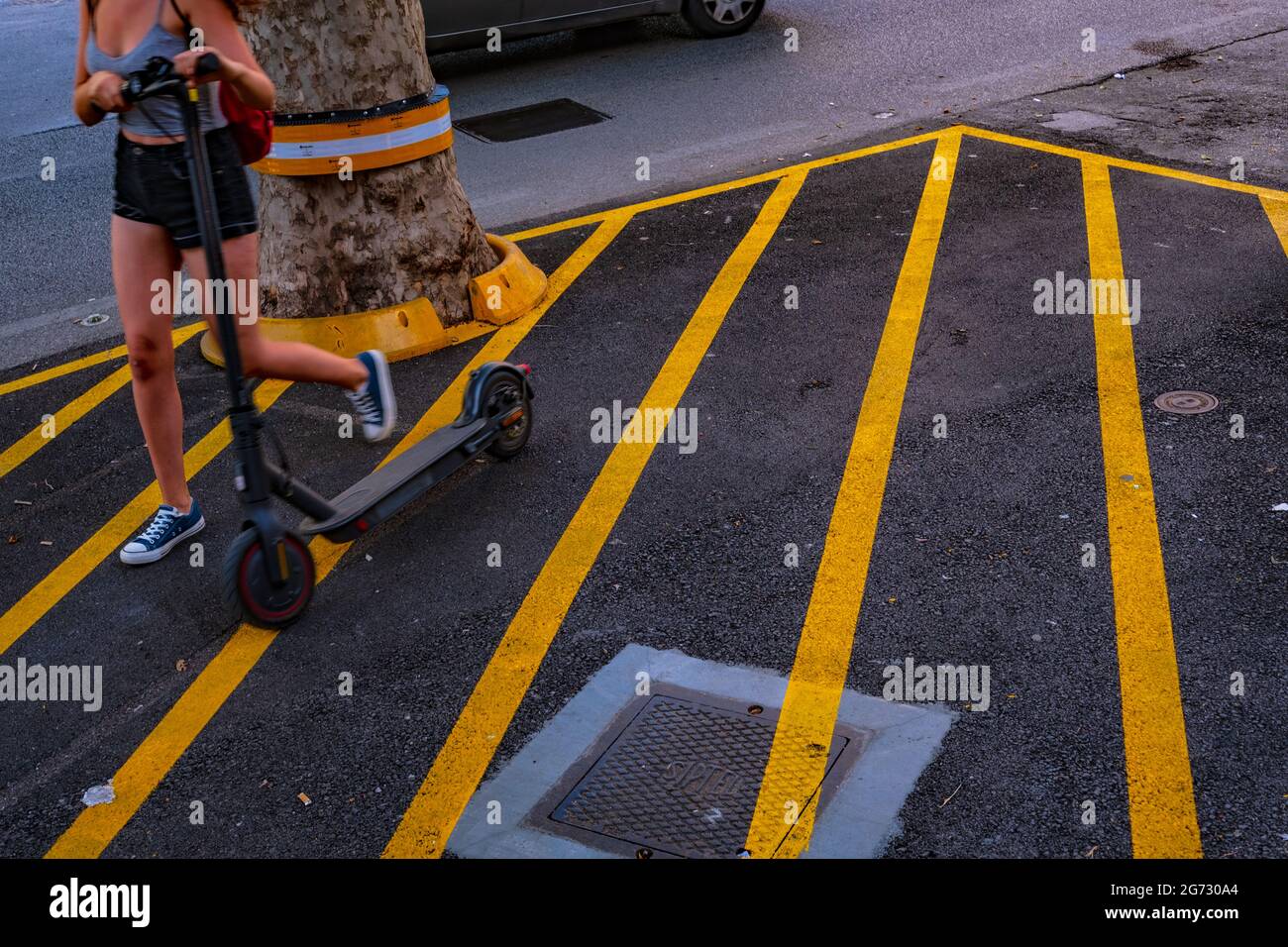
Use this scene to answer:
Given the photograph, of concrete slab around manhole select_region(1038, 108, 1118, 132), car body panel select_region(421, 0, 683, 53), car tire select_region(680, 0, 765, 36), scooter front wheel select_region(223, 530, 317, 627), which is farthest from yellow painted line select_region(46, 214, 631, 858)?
car tire select_region(680, 0, 765, 36)

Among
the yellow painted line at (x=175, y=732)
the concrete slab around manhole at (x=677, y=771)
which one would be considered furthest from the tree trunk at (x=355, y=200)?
the concrete slab around manhole at (x=677, y=771)

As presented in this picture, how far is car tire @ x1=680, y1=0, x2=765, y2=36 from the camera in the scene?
39.2 feet

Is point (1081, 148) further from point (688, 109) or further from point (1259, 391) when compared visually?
point (1259, 391)

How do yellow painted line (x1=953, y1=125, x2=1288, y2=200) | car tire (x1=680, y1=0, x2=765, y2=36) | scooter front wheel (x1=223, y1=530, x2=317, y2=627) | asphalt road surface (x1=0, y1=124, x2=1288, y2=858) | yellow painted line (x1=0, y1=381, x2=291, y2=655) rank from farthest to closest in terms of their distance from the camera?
1. car tire (x1=680, y1=0, x2=765, y2=36)
2. yellow painted line (x1=953, y1=125, x2=1288, y2=200)
3. yellow painted line (x1=0, y1=381, x2=291, y2=655)
4. scooter front wheel (x1=223, y1=530, x2=317, y2=627)
5. asphalt road surface (x1=0, y1=124, x2=1288, y2=858)

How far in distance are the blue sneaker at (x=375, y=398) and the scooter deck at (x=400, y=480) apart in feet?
0.55

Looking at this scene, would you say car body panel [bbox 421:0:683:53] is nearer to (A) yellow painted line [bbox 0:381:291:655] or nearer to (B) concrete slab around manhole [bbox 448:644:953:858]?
(A) yellow painted line [bbox 0:381:291:655]

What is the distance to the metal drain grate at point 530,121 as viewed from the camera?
982 centimetres

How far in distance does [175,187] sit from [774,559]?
2249mm

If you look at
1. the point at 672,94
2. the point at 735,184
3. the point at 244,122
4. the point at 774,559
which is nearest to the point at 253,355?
the point at 244,122

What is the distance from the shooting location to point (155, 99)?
3990 millimetres

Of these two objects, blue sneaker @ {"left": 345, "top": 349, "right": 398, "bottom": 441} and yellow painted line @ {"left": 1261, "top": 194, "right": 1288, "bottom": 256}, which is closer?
blue sneaker @ {"left": 345, "top": 349, "right": 398, "bottom": 441}

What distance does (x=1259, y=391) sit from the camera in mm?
5414

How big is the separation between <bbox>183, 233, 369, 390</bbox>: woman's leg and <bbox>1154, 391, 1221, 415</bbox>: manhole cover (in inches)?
124

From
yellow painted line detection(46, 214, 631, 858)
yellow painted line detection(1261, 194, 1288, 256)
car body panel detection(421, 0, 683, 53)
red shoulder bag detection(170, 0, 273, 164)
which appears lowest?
yellow painted line detection(46, 214, 631, 858)
